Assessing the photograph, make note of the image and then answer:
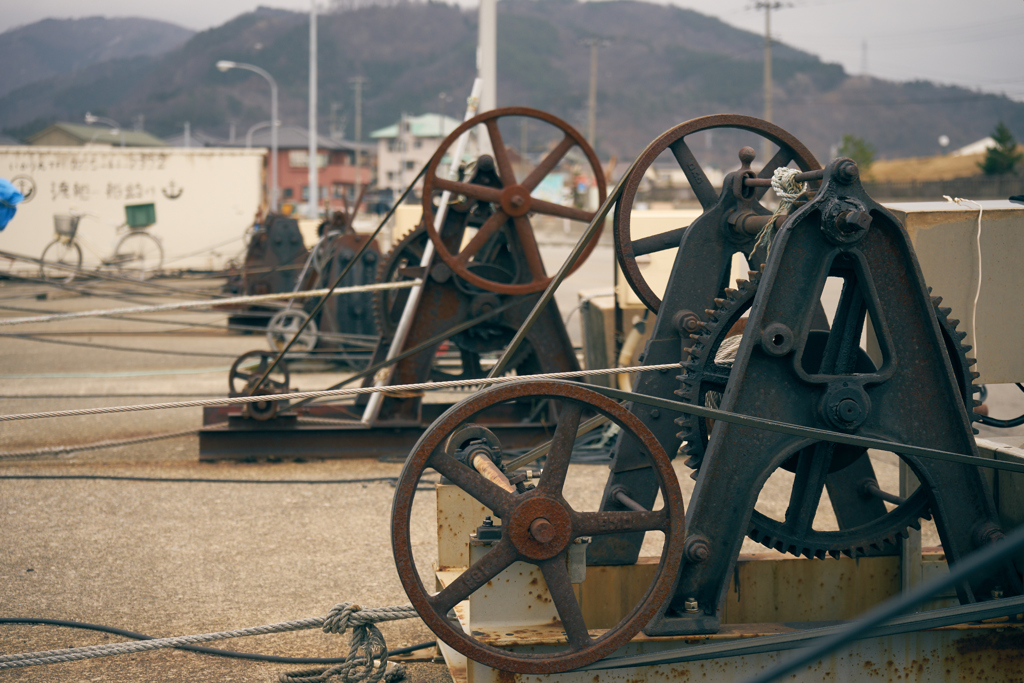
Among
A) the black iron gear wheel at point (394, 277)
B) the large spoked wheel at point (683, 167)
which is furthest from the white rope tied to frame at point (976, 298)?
the black iron gear wheel at point (394, 277)

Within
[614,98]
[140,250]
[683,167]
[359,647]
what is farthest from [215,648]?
[614,98]

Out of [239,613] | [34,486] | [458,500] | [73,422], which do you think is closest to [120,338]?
[73,422]

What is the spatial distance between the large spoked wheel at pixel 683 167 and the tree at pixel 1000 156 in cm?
5282

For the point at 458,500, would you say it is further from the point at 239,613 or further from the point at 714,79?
the point at 714,79

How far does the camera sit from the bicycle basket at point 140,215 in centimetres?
2216

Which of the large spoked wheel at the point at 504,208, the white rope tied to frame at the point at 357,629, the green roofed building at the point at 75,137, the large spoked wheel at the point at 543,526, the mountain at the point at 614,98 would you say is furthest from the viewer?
the mountain at the point at 614,98

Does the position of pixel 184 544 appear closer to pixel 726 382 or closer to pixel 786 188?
pixel 726 382

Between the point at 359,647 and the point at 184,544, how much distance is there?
5.73ft

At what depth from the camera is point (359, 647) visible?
326 centimetres

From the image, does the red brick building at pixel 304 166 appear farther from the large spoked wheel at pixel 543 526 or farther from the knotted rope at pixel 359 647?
the large spoked wheel at pixel 543 526

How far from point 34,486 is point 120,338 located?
703 centimetres

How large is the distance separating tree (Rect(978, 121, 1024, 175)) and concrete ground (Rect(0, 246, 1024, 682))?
48587 millimetres

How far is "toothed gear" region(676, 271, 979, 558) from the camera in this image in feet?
9.70

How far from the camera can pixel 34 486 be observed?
17.9 ft
